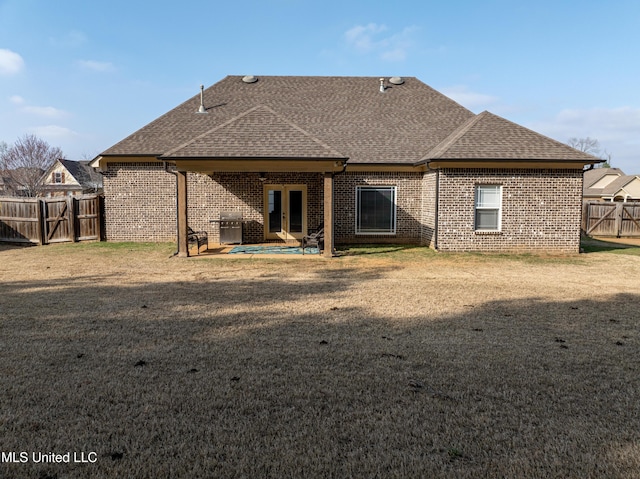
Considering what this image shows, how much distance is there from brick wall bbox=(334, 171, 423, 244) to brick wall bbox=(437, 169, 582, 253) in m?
2.12

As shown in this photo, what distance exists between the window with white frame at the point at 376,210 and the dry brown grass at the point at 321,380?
842 cm

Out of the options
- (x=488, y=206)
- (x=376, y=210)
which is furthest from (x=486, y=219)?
(x=376, y=210)

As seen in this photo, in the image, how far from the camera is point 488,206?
15.9 m

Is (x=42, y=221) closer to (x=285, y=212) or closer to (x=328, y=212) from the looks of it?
(x=285, y=212)

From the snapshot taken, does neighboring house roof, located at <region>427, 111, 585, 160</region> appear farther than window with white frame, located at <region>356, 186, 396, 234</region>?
No

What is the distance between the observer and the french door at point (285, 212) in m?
18.2

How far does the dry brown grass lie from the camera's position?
10.9ft

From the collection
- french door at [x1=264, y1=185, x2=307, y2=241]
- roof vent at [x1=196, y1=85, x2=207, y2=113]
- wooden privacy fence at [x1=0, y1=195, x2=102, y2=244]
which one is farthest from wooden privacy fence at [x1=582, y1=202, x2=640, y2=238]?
wooden privacy fence at [x1=0, y1=195, x2=102, y2=244]

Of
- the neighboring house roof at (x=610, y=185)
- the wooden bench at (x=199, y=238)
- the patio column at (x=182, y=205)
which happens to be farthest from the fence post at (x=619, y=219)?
the neighboring house roof at (x=610, y=185)

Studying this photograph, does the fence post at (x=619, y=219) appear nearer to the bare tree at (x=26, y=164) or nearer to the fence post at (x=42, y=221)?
the fence post at (x=42, y=221)

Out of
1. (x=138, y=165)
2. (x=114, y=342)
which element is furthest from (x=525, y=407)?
(x=138, y=165)

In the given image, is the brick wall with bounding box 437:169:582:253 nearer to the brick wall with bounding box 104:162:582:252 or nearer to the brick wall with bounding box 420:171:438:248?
the brick wall with bounding box 104:162:582:252

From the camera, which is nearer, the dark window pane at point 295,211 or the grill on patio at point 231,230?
the grill on patio at point 231,230

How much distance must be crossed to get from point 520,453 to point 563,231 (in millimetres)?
14425
